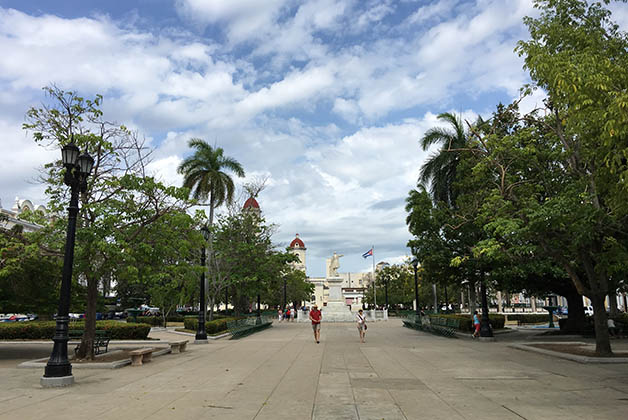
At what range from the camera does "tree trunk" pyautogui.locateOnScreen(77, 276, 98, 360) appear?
1398cm

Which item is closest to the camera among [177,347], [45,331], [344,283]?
[177,347]

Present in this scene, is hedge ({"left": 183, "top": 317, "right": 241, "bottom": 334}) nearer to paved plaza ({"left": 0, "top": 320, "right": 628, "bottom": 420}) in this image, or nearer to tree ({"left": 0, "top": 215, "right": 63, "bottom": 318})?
paved plaza ({"left": 0, "top": 320, "right": 628, "bottom": 420})

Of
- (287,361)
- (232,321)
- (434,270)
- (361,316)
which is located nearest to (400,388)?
(287,361)

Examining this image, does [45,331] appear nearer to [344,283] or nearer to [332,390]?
[332,390]

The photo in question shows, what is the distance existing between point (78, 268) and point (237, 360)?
5675 mm

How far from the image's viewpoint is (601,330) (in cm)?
1417

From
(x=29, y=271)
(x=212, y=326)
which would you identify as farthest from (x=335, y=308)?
(x=29, y=271)

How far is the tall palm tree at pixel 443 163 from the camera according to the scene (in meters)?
27.4

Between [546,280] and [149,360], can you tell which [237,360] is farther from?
[546,280]

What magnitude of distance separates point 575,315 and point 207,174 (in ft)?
81.2

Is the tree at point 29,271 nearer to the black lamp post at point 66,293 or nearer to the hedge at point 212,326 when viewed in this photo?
the black lamp post at point 66,293

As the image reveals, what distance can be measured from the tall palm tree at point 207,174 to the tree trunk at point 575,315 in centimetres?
2281

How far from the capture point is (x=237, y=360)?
1462 centimetres

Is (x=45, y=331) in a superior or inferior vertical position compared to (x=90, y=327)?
inferior
